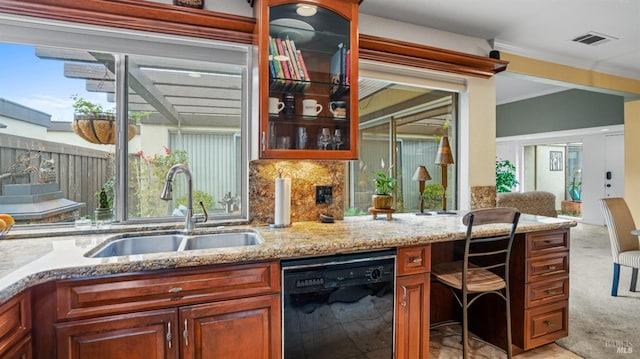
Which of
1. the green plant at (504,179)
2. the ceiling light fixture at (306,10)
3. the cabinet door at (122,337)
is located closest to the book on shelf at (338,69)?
the ceiling light fixture at (306,10)

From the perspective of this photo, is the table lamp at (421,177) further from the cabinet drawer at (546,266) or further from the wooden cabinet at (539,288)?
the cabinet drawer at (546,266)

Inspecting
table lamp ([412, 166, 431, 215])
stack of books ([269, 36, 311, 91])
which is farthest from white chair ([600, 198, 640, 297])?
stack of books ([269, 36, 311, 91])

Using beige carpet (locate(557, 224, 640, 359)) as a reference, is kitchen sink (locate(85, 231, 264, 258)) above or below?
above

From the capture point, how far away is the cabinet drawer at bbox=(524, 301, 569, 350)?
2244mm

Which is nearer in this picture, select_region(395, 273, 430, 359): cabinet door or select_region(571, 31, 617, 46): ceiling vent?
select_region(395, 273, 430, 359): cabinet door

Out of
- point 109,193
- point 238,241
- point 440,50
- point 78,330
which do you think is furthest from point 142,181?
point 440,50

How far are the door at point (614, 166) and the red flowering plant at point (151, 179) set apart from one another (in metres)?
8.09

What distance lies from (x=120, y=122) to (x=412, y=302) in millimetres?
2155

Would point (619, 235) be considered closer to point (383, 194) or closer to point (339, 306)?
point (383, 194)

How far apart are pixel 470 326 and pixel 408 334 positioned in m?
1.09

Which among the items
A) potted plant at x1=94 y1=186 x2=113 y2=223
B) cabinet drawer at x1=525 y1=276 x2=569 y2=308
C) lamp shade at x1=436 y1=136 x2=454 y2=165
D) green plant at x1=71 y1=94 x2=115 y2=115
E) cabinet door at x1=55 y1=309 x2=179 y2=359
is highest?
green plant at x1=71 y1=94 x2=115 y2=115

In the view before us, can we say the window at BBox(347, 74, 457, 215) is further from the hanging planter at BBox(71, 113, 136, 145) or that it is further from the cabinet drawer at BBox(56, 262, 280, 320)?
the hanging planter at BBox(71, 113, 136, 145)

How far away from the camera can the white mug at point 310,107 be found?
219 cm

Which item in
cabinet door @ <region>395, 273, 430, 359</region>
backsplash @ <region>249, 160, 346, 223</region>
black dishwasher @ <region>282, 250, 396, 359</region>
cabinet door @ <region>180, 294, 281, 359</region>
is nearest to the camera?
cabinet door @ <region>180, 294, 281, 359</region>
